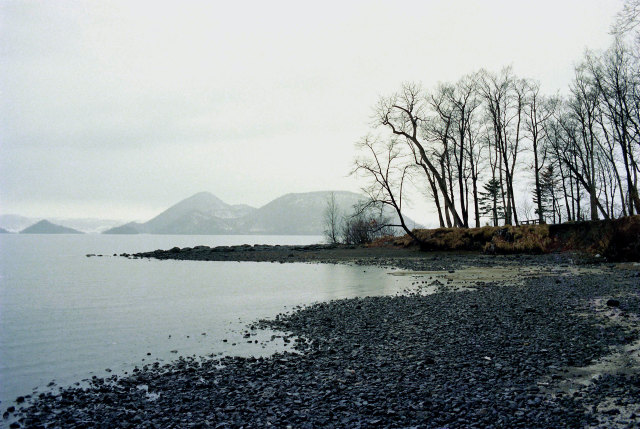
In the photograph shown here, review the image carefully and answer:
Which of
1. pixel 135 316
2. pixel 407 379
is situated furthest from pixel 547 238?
pixel 407 379

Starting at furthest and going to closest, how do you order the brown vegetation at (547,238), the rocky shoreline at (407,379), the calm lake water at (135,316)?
the brown vegetation at (547,238)
the calm lake water at (135,316)
the rocky shoreline at (407,379)

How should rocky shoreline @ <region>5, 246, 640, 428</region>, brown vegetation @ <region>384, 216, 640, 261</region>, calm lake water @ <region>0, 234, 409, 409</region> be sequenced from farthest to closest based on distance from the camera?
brown vegetation @ <region>384, 216, 640, 261</region>, calm lake water @ <region>0, 234, 409, 409</region>, rocky shoreline @ <region>5, 246, 640, 428</region>

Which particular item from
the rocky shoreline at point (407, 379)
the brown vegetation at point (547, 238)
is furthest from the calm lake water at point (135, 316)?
the brown vegetation at point (547, 238)

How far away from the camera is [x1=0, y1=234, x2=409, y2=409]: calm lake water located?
1064 cm

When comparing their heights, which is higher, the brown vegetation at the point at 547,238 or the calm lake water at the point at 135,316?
the brown vegetation at the point at 547,238

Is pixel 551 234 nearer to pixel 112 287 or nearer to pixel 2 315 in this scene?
pixel 112 287

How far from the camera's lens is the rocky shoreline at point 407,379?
20.5 feet

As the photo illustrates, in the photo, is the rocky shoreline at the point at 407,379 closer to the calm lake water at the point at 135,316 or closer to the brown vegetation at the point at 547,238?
the calm lake water at the point at 135,316

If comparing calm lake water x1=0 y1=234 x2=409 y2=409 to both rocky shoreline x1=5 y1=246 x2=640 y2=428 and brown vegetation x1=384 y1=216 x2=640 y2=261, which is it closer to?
rocky shoreline x1=5 y1=246 x2=640 y2=428

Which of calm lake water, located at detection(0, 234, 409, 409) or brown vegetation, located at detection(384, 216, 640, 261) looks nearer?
calm lake water, located at detection(0, 234, 409, 409)

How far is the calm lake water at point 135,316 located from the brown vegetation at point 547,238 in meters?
12.4

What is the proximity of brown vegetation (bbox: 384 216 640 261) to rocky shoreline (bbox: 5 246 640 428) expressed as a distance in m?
13.1

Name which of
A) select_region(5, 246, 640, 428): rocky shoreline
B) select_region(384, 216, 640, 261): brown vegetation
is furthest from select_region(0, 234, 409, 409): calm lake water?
select_region(384, 216, 640, 261): brown vegetation

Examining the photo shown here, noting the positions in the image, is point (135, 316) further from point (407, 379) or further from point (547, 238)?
point (547, 238)
